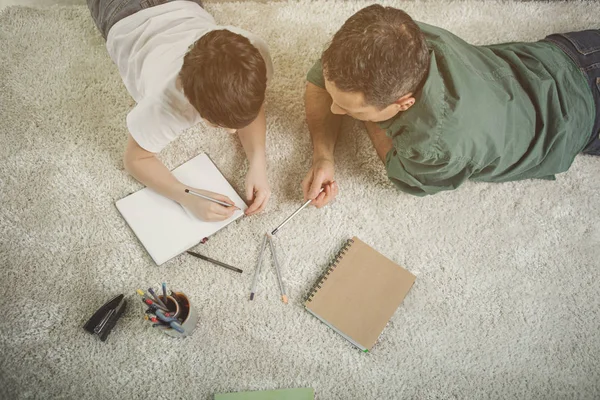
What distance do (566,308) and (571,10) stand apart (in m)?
0.87

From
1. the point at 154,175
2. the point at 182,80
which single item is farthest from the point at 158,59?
the point at 154,175

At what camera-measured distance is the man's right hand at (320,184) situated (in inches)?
35.7

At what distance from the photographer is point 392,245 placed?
0.97 meters

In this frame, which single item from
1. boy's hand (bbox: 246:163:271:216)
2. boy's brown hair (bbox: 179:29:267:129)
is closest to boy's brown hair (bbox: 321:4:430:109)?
boy's brown hair (bbox: 179:29:267:129)

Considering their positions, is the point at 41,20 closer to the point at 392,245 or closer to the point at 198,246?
the point at 198,246

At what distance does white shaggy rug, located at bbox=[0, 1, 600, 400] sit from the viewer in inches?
34.3

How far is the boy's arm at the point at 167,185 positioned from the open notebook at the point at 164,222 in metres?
0.03

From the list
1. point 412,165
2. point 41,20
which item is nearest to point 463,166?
point 412,165

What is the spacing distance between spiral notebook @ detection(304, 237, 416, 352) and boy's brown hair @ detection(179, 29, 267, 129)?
0.44 meters

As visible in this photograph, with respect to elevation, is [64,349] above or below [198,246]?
below

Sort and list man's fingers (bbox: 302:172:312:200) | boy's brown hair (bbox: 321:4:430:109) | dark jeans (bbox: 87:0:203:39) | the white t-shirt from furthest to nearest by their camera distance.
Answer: man's fingers (bbox: 302:172:312:200) < dark jeans (bbox: 87:0:203:39) < the white t-shirt < boy's brown hair (bbox: 321:4:430:109)

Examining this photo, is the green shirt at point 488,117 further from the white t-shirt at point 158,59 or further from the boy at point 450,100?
the white t-shirt at point 158,59

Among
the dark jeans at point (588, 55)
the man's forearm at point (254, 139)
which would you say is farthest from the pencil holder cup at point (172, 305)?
the dark jeans at point (588, 55)

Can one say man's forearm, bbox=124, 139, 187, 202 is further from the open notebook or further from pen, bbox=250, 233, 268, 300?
pen, bbox=250, 233, 268, 300
